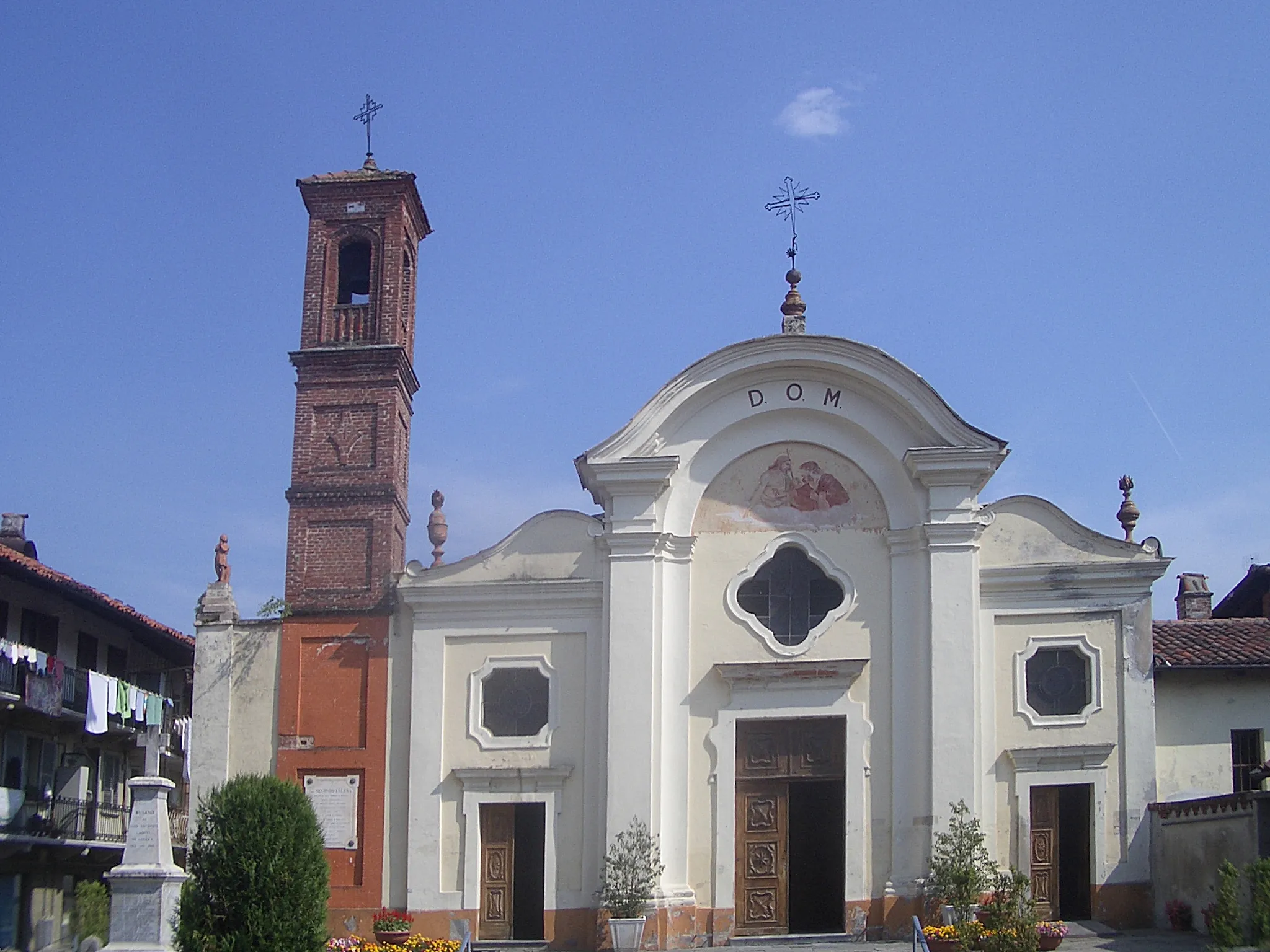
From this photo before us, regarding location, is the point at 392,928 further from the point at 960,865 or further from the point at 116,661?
the point at 116,661

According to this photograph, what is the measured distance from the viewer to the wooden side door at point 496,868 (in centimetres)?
2303

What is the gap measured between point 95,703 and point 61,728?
1.38 m

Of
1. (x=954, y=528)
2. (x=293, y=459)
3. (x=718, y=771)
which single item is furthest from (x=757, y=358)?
(x=293, y=459)

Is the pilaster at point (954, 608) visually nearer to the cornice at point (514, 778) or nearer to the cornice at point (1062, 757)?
the cornice at point (1062, 757)

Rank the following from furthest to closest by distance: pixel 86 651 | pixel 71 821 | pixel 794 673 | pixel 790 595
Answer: pixel 86 651 < pixel 71 821 < pixel 790 595 < pixel 794 673

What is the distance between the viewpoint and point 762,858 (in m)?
22.9

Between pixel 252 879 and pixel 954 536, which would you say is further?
pixel 954 536

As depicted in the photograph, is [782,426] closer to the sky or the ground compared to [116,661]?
closer to the sky

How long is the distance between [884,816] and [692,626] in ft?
12.8

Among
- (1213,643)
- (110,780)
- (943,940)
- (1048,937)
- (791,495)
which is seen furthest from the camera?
(110,780)

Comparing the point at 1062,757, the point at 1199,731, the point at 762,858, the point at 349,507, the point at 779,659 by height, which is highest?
the point at 349,507

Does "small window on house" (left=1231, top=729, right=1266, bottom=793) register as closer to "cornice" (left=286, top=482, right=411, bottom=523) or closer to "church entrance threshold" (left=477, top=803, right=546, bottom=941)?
"church entrance threshold" (left=477, top=803, right=546, bottom=941)

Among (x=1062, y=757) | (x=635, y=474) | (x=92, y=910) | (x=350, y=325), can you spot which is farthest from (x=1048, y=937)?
(x=92, y=910)

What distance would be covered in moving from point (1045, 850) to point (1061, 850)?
0.95m
